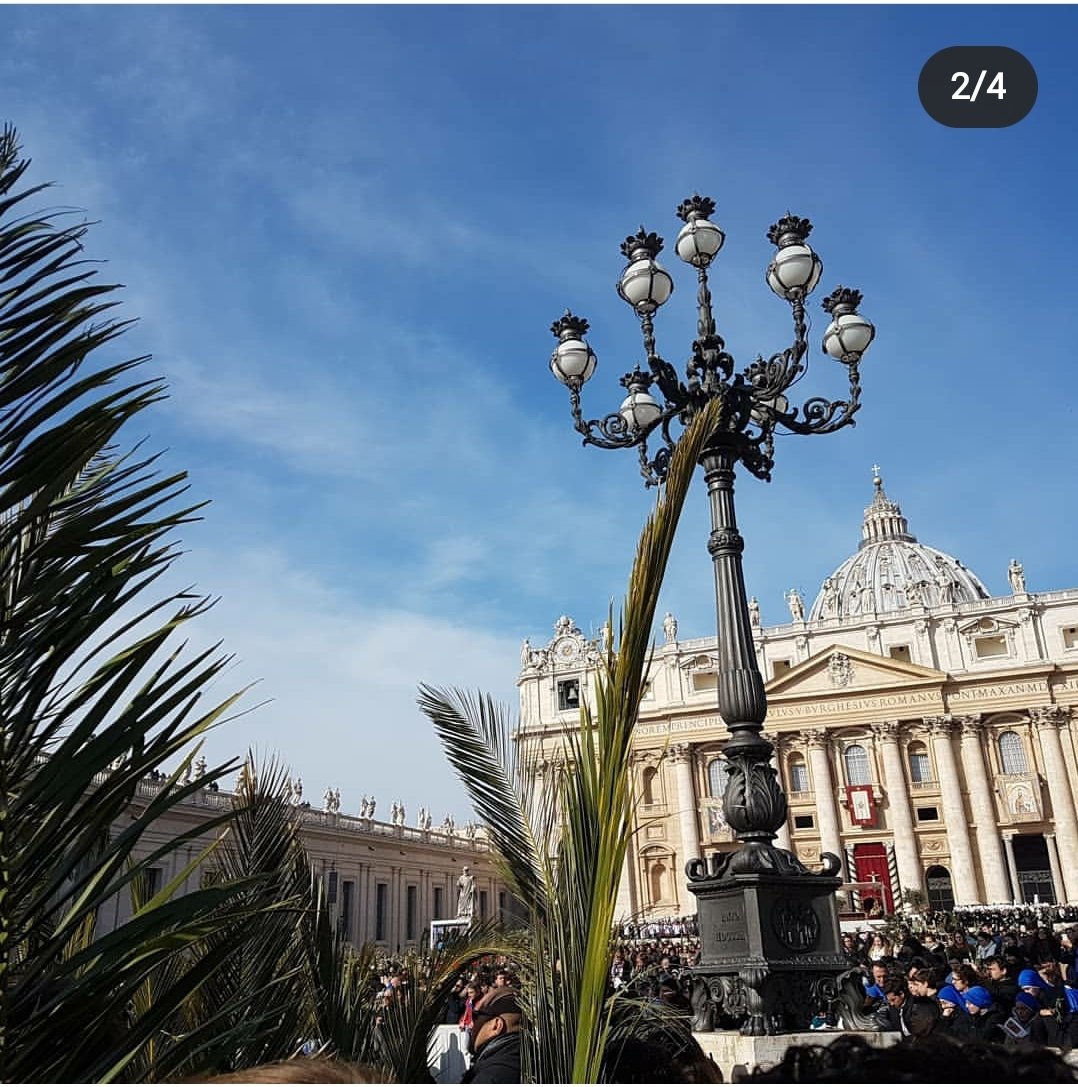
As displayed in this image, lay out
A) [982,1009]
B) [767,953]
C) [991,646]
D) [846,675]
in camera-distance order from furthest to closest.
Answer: [991,646] → [846,675] → [982,1009] → [767,953]

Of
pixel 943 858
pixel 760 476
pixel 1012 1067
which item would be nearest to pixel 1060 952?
pixel 760 476

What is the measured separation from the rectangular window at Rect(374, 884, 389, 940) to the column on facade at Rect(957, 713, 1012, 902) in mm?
29150

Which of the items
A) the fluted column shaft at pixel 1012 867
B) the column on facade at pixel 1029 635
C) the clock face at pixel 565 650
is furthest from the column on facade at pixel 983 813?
the clock face at pixel 565 650

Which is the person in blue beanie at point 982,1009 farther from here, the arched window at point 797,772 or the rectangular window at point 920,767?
the arched window at point 797,772

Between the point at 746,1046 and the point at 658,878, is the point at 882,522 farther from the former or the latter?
the point at 746,1046

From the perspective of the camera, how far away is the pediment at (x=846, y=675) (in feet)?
167

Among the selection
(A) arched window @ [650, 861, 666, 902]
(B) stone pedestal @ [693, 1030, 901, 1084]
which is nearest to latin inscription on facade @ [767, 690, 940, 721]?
(A) arched window @ [650, 861, 666, 902]

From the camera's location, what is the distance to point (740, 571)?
6801 mm

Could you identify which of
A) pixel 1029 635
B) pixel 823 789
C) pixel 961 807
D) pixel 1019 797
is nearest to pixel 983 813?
pixel 961 807

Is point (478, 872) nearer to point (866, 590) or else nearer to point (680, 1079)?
Answer: point (866, 590)

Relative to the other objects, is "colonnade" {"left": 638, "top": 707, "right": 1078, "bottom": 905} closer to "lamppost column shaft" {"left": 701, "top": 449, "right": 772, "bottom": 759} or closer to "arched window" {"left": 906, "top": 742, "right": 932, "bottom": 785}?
"arched window" {"left": 906, "top": 742, "right": 932, "bottom": 785}

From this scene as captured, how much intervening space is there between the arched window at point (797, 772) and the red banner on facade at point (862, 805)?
3239 millimetres

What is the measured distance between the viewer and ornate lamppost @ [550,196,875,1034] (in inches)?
233

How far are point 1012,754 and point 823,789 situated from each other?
386 inches
